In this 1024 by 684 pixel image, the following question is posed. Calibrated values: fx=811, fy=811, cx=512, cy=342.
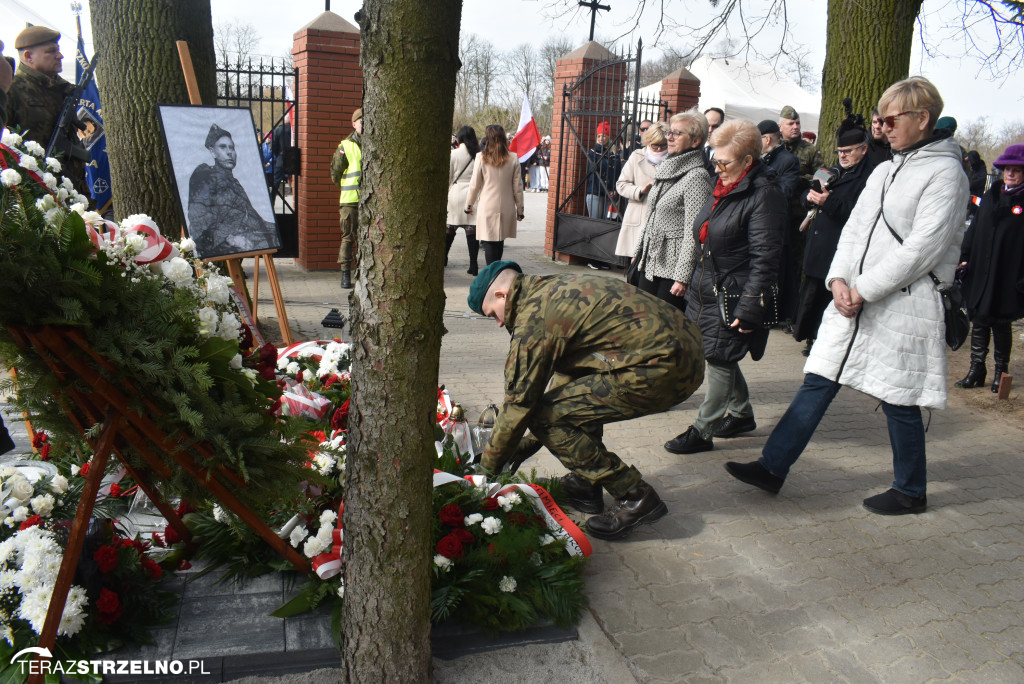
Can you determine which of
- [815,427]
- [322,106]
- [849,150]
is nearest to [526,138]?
[322,106]

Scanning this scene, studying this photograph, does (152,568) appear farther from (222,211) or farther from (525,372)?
(222,211)

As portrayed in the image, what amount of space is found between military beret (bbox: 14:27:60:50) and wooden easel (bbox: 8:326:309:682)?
5.08m

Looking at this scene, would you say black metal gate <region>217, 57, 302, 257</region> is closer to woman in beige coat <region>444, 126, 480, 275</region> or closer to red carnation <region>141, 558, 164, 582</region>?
woman in beige coat <region>444, 126, 480, 275</region>

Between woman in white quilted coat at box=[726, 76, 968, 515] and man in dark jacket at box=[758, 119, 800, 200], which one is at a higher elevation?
man in dark jacket at box=[758, 119, 800, 200]

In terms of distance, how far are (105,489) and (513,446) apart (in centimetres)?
185

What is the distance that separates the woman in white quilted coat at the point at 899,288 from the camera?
12.0 ft

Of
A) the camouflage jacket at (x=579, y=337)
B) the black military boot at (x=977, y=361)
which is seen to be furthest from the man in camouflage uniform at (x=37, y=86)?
the black military boot at (x=977, y=361)

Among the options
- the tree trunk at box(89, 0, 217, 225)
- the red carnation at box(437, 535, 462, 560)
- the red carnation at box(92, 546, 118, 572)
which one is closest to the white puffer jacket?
the red carnation at box(437, 535, 462, 560)

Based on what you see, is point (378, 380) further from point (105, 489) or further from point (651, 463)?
point (651, 463)

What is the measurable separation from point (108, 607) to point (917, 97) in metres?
3.86

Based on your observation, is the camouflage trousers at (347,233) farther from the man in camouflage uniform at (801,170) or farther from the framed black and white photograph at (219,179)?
the man in camouflage uniform at (801,170)

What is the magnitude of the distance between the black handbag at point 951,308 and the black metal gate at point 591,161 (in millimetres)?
→ 6656

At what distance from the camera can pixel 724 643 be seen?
298 cm

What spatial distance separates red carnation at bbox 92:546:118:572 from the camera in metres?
2.70
